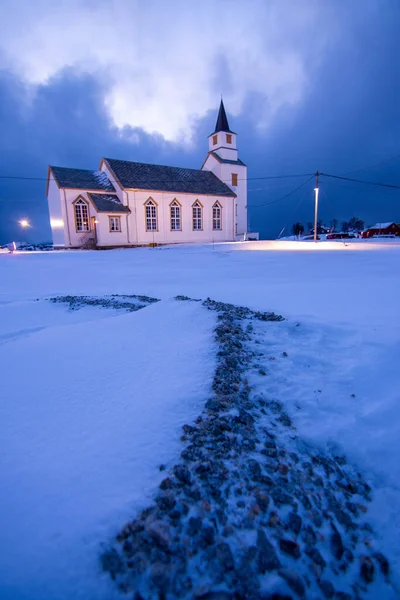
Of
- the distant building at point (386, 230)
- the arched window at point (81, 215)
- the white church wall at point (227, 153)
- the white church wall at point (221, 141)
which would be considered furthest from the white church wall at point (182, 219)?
the distant building at point (386, 230)

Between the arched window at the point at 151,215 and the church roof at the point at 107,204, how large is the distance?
2291mm

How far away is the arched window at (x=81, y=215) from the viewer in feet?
96.9

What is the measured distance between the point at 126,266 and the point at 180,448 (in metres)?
13.9

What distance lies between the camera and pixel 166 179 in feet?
110

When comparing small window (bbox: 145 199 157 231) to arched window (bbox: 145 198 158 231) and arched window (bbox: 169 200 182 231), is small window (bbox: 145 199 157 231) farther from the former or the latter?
arched window (bbox: 169 200 182 231)

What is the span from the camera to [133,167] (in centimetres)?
3272

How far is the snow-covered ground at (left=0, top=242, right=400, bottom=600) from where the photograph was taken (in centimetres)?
187

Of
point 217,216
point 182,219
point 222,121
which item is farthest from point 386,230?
point 182,219

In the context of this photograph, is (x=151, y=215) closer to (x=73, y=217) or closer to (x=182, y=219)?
(x=182, y=219)

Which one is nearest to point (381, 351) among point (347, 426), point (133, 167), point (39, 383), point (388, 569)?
point (347, 426)

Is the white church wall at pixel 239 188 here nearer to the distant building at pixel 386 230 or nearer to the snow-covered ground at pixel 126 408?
the snow-covered ground at pixel 126 408

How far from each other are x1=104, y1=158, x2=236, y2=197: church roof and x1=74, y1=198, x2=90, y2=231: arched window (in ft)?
14.0

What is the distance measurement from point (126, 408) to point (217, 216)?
35466mm

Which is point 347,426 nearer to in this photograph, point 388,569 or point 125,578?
point 388,569
